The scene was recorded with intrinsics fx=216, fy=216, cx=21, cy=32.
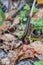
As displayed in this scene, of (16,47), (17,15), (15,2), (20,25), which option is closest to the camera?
(16,47)

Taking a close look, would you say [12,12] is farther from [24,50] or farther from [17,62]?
[17,62]

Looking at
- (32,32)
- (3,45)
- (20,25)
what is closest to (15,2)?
(20,25)

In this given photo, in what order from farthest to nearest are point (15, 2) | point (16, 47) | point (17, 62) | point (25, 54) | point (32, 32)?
1. point (15, 2)
2. point (32, 32)
3. point (16, 47)
4. point (25, 54)
5. point (17, 62)

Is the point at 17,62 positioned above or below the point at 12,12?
below

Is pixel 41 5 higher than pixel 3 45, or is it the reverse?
pixel 41 5

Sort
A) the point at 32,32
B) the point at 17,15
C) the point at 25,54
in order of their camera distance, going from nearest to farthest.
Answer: the point at 25,54 < the point at 32,32 < the point at 17,15

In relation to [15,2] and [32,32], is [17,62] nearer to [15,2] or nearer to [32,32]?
[32,32]

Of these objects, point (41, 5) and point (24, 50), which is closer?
point (24, 50)

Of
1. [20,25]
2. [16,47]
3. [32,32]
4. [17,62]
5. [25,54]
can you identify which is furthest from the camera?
[20,25]

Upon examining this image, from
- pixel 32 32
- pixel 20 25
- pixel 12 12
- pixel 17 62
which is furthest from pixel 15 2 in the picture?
pixel 17 62
